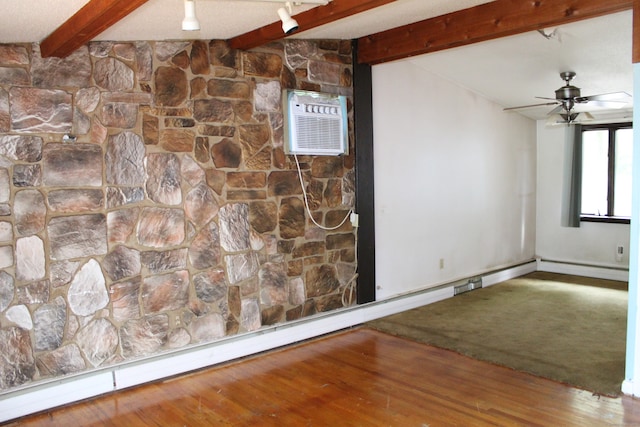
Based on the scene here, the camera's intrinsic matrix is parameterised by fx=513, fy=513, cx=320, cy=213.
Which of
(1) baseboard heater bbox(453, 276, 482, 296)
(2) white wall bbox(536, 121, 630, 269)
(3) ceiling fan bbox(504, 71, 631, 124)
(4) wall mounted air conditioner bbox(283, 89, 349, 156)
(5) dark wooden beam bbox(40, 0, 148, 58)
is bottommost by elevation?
(1) baseboard heater bbox(453, 276, 482, 296)

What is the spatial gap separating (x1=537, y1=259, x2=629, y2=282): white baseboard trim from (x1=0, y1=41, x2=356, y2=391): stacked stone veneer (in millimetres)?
4127

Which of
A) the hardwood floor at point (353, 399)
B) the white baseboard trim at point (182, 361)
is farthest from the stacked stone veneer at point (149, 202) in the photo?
the hardwood floor at point (353, 399)

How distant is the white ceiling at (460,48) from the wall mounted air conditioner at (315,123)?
20.0 inches

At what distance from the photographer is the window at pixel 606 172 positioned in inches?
256

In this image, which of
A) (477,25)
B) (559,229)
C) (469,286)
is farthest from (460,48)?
(559,229)

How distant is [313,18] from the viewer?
320cm

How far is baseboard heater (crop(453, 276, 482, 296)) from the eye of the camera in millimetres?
5727

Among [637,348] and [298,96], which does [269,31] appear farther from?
[637,348]

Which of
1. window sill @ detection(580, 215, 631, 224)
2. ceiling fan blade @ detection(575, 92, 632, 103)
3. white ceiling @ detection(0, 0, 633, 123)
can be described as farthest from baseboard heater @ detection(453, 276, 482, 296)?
ceiling fan blade @ detection(575, 92, 632, 103)

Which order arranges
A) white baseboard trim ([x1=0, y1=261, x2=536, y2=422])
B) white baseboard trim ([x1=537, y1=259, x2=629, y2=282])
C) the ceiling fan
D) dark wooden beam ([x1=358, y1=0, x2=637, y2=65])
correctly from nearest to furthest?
white baseboard trim ([x1=0, y1=261, x2=536, y2=422]) < dark wooden beam ([x1=358, y1=0, x2=637, y2=65]) < the ceiling fan < white baseboard trim ([x1=537, y1=259, x2=629, y2=282])

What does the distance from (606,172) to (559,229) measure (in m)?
0.96

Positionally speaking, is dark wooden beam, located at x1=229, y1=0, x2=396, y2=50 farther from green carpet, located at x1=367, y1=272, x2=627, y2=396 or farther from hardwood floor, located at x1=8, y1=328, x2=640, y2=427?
green carpet, located at x1=367, y1=272, x2=627, y2=396

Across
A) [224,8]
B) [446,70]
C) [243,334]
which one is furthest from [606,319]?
[224,8]

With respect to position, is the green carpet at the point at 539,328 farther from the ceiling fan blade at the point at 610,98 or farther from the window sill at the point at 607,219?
the ceiling fan blade at the point at 610,98
